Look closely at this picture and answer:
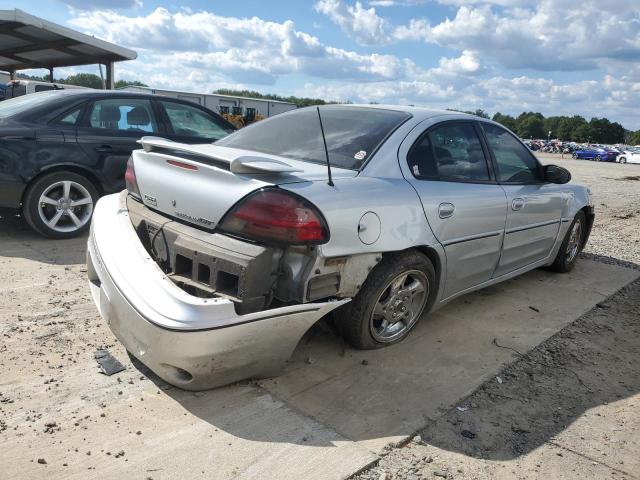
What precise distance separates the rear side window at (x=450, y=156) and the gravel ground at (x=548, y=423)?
1.30 meters

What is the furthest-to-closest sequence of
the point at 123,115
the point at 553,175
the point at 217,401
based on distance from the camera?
the point at 123,115
the point at 553,175
the point at 217,401

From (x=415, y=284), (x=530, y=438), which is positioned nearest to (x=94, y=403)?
(x=415, y=284)

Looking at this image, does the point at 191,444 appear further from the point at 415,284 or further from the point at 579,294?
the point at 579,294

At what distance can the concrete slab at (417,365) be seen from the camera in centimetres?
272

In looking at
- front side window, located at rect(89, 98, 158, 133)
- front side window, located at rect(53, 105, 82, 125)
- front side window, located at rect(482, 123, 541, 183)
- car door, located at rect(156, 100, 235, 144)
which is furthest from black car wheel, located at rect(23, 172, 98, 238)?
front side window, located at rect(482, 123, 541, 183)

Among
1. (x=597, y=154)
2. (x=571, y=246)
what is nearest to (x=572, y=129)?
(x=597, y=154)

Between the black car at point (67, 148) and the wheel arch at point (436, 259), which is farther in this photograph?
the black car at point (67, 148)

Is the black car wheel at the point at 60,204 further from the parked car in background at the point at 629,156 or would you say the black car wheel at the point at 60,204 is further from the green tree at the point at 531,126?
the green tree at the point at 531,126

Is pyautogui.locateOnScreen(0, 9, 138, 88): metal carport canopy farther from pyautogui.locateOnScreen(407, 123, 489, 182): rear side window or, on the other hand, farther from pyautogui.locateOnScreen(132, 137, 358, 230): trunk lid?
pyautogui.locateOnScreen(407, 123, 489, 182): rear side window

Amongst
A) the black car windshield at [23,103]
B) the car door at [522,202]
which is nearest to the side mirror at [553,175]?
the car door at [522,202]

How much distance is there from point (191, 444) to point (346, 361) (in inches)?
45.2

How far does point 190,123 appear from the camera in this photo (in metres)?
6.36

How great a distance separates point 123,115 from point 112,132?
0.29 metres

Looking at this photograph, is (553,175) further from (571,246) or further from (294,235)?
(294,235)
